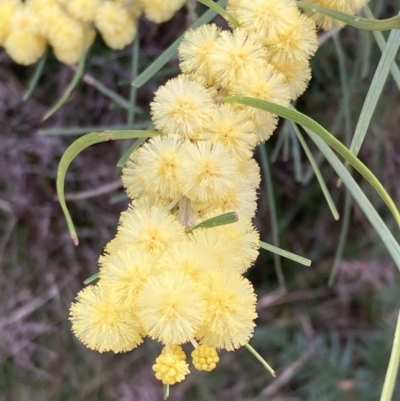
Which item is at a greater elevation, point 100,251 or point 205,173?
point 205,173

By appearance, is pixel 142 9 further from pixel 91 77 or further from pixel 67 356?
pixel 67 356

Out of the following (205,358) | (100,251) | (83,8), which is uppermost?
(83,8)

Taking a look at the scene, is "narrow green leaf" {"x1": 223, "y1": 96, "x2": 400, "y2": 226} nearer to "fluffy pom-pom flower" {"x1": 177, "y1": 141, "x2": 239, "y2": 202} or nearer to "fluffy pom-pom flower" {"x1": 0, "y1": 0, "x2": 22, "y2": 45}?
"fluffy pom-pom flower" {"x1": 177, "y1": 141, "x2": 239, "y2": 202}

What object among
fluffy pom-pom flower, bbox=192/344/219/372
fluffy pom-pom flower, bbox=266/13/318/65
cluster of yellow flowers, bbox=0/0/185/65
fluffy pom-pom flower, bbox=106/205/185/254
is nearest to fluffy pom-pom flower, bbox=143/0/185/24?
cluster of yellow flowers, bbox=0/0/185/65

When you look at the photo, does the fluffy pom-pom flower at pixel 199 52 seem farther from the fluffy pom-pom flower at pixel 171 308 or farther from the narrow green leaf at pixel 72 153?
the fluffy pom-pom flower at pixel 171 308

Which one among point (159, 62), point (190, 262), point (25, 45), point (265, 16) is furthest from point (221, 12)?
point (25, 45)

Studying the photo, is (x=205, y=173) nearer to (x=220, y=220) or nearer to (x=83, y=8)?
(x=220, y=220)
